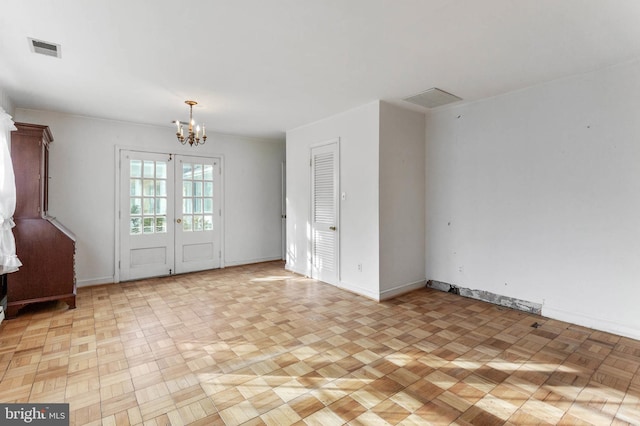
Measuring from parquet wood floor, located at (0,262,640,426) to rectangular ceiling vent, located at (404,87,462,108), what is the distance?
96.8 inches

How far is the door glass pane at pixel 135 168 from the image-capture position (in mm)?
4910

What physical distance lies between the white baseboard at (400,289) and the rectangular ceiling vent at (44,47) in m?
3.96

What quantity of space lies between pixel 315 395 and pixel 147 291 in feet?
10.9

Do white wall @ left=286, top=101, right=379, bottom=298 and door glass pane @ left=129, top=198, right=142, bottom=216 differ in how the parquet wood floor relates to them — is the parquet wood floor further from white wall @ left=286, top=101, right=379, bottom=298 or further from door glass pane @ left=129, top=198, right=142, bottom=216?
door glass pane @ left=129, top=198, right=142, bottom=216

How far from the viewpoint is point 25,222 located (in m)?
3.43

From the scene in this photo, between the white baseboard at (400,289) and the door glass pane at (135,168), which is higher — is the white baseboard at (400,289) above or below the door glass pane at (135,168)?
below

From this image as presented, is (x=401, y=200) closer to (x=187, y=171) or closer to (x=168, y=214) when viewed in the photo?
(x=187, y=171)

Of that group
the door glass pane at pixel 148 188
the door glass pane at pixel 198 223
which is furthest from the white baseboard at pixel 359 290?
the door glass pane at pixel 148 188

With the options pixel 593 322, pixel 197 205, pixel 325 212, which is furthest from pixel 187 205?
pixel 593 322

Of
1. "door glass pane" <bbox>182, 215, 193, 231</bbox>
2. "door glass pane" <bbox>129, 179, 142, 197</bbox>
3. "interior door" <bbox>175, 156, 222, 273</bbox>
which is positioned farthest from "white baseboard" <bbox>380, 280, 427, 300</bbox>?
"door glass pane" <bbox>129, 179, 142, 197</bbox>

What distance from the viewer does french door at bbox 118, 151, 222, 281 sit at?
4895 mm

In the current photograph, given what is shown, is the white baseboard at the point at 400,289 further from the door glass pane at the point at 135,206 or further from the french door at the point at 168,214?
the door glass pane at the point at 135,206

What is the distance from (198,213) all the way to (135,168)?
119 cm

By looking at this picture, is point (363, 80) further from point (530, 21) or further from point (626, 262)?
point (626, 262)
